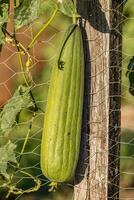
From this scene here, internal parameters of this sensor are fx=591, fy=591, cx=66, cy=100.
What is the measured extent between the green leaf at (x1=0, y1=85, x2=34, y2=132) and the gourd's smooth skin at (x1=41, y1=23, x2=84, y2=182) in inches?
6.5

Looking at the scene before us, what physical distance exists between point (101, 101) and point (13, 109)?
0.26 meters

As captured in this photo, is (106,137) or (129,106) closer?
(106,137)

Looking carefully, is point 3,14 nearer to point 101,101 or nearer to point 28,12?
point 28,12

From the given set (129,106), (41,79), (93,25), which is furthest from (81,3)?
(129,106)

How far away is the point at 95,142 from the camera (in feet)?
5.04

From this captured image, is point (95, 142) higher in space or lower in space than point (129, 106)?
higher

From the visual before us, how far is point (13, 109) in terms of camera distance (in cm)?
162

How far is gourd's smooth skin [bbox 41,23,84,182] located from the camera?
1.43 meters

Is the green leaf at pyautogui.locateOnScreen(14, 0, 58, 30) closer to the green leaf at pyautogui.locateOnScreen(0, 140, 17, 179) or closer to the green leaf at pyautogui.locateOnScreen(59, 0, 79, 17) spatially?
the green leaf at pyautogui.locateOnScreen(59, 0, 79, 17)

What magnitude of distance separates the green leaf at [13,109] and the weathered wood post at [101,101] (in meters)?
0.19

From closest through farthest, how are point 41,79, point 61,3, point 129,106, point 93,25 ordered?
point 61,3
point 93,25
point 41,79
point 129,106

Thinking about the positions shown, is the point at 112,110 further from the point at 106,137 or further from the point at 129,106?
the point at 129,106

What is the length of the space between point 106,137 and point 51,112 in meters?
0.17

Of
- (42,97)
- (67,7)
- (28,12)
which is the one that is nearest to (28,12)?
(28,12)
